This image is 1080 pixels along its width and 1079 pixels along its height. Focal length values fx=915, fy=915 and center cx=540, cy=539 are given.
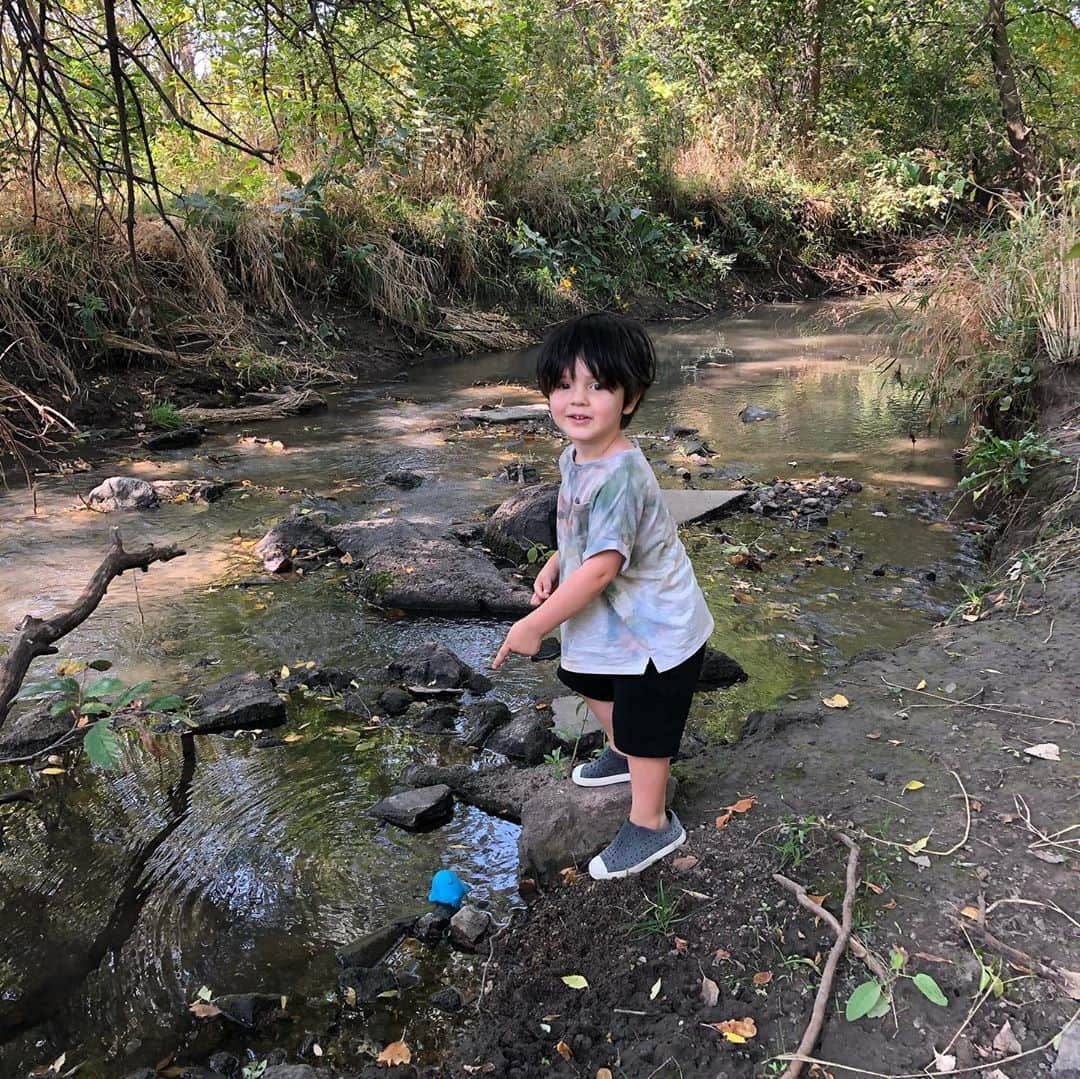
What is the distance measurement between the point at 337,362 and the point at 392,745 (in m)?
7.04

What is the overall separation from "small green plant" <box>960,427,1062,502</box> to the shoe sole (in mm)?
2964

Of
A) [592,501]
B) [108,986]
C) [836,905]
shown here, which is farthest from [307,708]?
[836,905]

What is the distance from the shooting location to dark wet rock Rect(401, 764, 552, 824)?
103 inches

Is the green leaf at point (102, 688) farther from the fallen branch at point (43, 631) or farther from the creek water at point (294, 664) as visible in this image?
the creek water at point (294, 664)

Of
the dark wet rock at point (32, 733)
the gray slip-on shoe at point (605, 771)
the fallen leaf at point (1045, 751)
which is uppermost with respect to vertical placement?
the dark wet rock at point (32, 733)

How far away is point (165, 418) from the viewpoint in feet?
23.6

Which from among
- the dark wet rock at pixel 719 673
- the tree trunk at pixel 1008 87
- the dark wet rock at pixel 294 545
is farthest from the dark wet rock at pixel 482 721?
the tree trunk at pixel 1008 87

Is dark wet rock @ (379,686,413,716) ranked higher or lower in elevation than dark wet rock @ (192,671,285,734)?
lower

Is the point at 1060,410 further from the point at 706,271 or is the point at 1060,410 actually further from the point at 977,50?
the point at 977,50

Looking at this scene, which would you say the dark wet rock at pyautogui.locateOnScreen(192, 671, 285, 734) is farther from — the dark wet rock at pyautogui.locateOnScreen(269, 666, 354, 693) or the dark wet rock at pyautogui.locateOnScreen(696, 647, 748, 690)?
the dark wet rock at pyautogui.locateOnScreen(696, 647, 748, 690)

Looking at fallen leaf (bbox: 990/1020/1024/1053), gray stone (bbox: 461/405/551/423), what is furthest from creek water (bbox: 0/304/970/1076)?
fallen leaf (bbox: 990/1020/1024/1053)

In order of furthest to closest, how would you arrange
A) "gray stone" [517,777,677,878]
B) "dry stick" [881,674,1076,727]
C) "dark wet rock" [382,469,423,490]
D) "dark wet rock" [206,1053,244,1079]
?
1. "dark wet rock" [382,469,423,490]
2. "dry stick" [881,674,1076,727]
3. "gray stone" [517,777,677,878]
4. "dark wet rock" [206,1053,244,1079]

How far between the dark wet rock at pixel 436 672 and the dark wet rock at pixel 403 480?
2.55m

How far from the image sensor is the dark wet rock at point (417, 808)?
2564 millimetres
